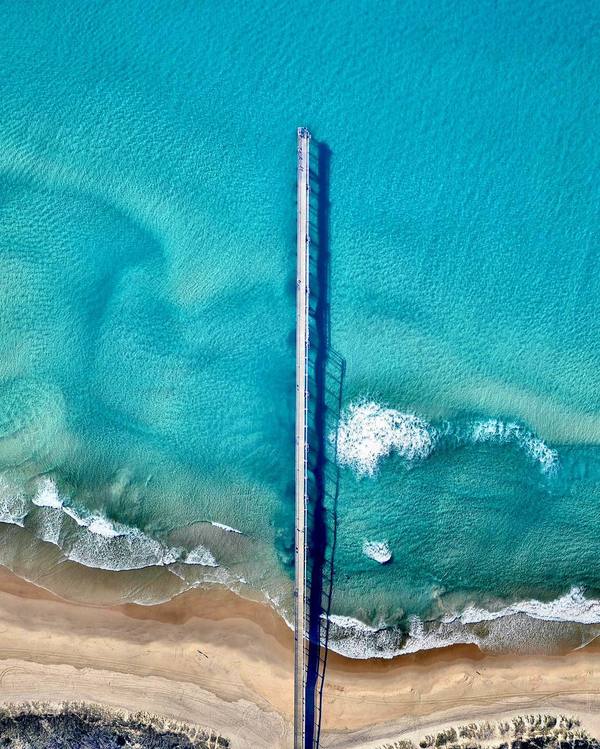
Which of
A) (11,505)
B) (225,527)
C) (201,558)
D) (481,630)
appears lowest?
(481,630)

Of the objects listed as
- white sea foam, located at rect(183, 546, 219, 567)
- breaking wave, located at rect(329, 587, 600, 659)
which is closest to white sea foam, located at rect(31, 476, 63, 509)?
white sea foam, located at rect(183, 546, 219, 567)

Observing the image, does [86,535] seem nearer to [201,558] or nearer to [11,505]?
[11,505]

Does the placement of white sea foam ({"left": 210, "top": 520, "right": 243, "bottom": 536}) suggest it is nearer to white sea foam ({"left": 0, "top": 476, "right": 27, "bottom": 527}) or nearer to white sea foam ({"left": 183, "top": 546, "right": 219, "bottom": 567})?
white sea foam ({"left": 183, "top": 546, "right": 219, "bottom": 567})

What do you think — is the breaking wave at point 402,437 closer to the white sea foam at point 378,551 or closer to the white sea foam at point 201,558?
the white sea foam at point 378,551

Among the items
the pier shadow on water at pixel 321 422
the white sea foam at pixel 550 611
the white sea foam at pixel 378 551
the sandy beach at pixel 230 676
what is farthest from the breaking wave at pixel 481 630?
the white sea foam at pixel 378 551

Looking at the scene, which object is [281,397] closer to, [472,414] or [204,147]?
[472,414]

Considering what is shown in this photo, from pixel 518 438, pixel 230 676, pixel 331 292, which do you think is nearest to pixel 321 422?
pixel 331 292

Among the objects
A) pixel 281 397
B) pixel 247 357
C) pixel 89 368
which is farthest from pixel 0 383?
pixel 281 397
